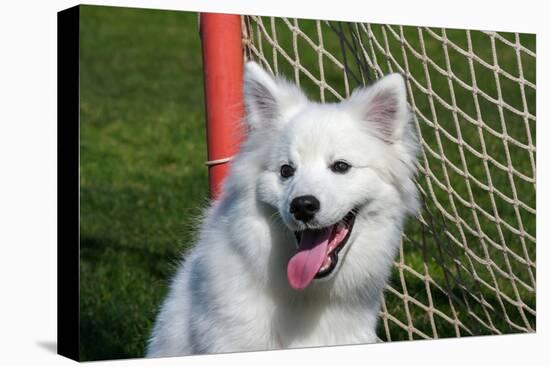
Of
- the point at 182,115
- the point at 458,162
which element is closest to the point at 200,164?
the point at 182,115

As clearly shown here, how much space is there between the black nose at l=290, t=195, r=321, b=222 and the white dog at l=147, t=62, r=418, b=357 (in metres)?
0.08

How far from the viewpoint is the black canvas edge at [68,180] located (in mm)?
4102

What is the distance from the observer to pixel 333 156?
396 cm

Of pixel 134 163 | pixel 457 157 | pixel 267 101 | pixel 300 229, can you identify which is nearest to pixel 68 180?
pixel 267 101

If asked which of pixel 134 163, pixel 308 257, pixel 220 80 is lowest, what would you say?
pixel 308 257

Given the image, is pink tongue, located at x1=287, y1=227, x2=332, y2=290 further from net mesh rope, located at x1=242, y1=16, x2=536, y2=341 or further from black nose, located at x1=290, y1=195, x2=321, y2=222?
net mesh rope, located at x1=242, y1=16, x2=536, y2=341

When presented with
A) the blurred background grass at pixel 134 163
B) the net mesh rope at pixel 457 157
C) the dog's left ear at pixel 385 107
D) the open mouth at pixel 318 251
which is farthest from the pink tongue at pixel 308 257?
the net mesh rope at pixel 457 157

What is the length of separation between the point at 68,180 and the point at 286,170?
944mm

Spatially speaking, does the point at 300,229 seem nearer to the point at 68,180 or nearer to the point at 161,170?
the point at 68,180

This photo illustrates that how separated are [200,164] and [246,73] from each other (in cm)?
458

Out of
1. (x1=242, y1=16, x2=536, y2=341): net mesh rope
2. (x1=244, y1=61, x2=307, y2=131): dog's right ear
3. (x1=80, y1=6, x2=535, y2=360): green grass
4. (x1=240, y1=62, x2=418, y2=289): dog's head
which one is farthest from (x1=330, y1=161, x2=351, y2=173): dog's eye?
(x1=242, y1=16, x2=536, y2=341): net mesh rope

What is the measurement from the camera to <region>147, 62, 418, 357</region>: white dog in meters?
3.98

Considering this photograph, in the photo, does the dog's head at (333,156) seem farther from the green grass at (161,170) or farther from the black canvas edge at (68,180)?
the black canvas edge at (68,180)
